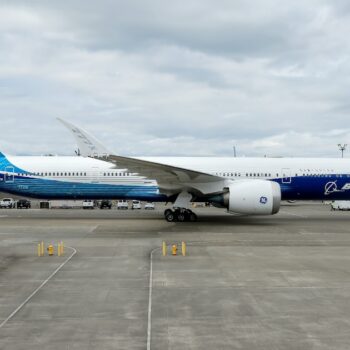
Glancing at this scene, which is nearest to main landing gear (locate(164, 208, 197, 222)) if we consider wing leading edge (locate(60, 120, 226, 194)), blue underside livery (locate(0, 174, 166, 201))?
wing leading edge (locate(60, 120, 226, 194))

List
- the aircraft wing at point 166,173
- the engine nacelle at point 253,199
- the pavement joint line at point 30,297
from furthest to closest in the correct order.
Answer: the engine nacelle at point 253,199 → the aircraft wing at point 166,173 → the pavement joint line at point 30,297

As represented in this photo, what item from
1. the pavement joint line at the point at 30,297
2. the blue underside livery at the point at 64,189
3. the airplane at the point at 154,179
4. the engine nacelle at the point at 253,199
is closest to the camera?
the pavement joint line at the point at 30,297

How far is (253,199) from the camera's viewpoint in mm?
22094

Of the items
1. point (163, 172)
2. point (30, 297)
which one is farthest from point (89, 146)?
point (30, 297)

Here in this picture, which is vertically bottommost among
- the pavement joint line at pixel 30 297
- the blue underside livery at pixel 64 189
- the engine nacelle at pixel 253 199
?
the pavement joint line at pixel 30 297

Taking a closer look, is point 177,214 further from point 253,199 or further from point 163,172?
point 253,199

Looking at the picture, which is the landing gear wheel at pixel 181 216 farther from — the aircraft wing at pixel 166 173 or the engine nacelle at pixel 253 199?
the engine nacelle at pixel 253 199

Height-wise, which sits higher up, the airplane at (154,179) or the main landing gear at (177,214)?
the airplane at (154,179)

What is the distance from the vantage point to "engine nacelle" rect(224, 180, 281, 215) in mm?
22125

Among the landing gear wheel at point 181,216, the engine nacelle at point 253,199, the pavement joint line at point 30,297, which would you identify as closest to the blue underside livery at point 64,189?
the landing gear wheel at point 181,216

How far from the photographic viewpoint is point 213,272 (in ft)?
37.2

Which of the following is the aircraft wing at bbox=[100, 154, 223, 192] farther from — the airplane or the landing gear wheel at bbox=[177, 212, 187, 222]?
the landing gear wheel at bbox=[177, 212, 187, 222]

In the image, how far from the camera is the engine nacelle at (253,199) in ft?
72.6

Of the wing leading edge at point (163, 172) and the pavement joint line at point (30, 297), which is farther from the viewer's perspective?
the wing leading edge at point (163, 172)
